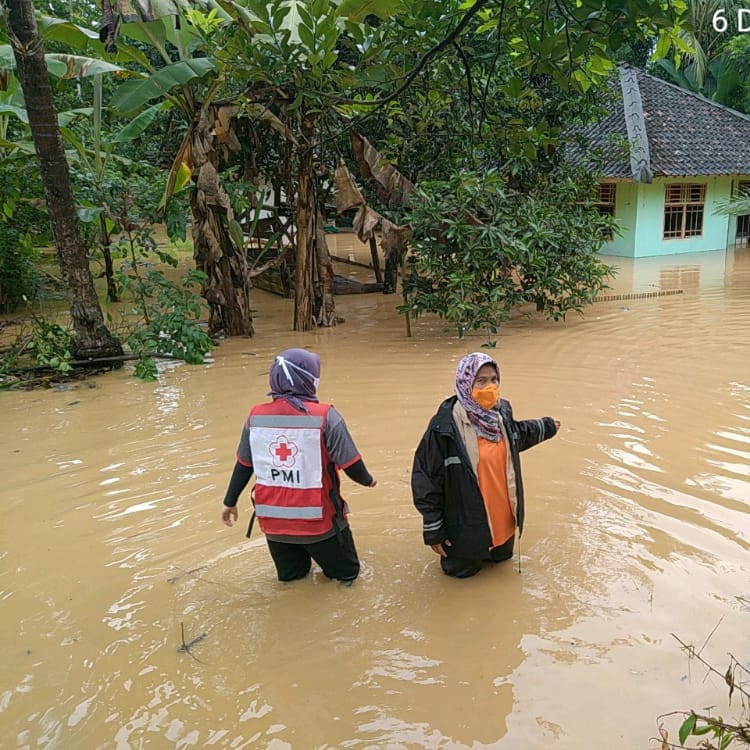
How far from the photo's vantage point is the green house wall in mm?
17484

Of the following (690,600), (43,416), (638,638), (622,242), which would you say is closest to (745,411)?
(690,600)

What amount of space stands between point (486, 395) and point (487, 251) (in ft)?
18.5

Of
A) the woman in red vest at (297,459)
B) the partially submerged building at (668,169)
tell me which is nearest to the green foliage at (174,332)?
the woman in red vest at (297,459)

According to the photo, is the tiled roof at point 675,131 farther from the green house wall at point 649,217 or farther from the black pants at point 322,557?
the black pants at point 322,557

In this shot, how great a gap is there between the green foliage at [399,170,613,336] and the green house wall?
8.10m

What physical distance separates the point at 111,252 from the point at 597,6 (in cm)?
923

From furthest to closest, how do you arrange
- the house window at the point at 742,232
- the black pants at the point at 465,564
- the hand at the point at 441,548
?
the house window at the point at 742,232, the black pants at the point at 465,564, the hand at the point at 441,548

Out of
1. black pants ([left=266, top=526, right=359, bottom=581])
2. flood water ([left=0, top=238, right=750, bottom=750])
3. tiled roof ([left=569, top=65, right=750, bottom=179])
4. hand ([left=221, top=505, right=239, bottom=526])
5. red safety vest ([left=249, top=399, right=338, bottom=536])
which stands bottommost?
flood water ([left=0, top=238, right=750, bottom=750])

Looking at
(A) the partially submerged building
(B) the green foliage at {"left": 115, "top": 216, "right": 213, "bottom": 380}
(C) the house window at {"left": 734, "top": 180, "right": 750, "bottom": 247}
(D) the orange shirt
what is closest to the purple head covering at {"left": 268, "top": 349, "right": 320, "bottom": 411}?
(D) the orange shirt

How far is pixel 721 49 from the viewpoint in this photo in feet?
74.6

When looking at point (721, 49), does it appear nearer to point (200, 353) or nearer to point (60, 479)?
point (200, 353)

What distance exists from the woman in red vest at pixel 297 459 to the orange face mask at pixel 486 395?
665mm

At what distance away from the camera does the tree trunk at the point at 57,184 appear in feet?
22.0

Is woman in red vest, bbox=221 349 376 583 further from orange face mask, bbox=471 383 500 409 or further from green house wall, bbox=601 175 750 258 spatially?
green house wall, bbox=601 175 750 258
